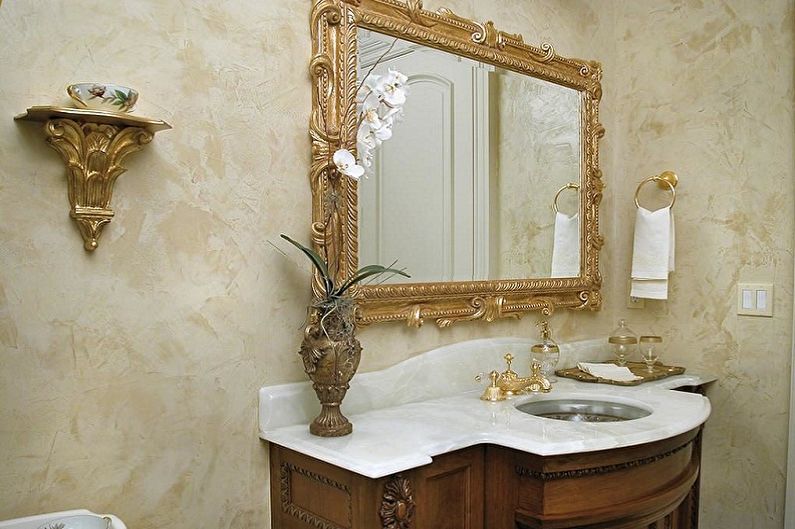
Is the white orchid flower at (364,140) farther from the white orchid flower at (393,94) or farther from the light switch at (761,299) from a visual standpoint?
the light switch at (761,299)

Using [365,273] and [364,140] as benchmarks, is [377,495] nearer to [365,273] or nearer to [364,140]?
[365,273]

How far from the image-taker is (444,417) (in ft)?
5.70

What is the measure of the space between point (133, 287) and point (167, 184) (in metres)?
0.23

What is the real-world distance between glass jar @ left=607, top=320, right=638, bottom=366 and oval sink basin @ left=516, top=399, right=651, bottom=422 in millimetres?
454

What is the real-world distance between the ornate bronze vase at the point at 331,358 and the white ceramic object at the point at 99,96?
1.91 ft

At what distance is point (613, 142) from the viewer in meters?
2.62

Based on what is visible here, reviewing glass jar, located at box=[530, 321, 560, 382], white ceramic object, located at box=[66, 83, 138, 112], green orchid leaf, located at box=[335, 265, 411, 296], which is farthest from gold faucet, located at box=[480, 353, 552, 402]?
white ceramic object, located at box=[66, 83, 138, 112]

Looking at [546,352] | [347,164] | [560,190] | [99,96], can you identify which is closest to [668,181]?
[560,190]

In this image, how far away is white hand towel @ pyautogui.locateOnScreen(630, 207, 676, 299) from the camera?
2.38m

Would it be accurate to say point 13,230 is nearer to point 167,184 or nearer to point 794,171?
point 167,184

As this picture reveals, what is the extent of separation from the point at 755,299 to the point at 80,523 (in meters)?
2.02

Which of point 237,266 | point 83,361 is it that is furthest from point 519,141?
point 83,361

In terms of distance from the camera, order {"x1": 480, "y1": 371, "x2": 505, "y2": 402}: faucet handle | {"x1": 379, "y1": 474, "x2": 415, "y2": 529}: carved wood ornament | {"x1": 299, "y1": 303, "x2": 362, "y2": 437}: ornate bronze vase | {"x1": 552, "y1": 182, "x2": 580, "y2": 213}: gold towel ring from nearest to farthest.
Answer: {"x1": 379, "y1": 474, "x2": 415, "y2": 529}: carved wood ornament < {"x1": 299, "y1": 303, "x2": 362, "y2": 437}: ornate bronze vase < {"x1": 480, "y1": 371, "x2": 505, "y2": 402}: faucet handle < {"x1": 552, "y1": 182, "x2": 580, "y2": 213}: gold towel ring

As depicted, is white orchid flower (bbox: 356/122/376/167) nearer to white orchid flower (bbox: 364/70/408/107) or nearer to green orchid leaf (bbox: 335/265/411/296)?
white orchid flower (bbox: 364/70/408/107)
